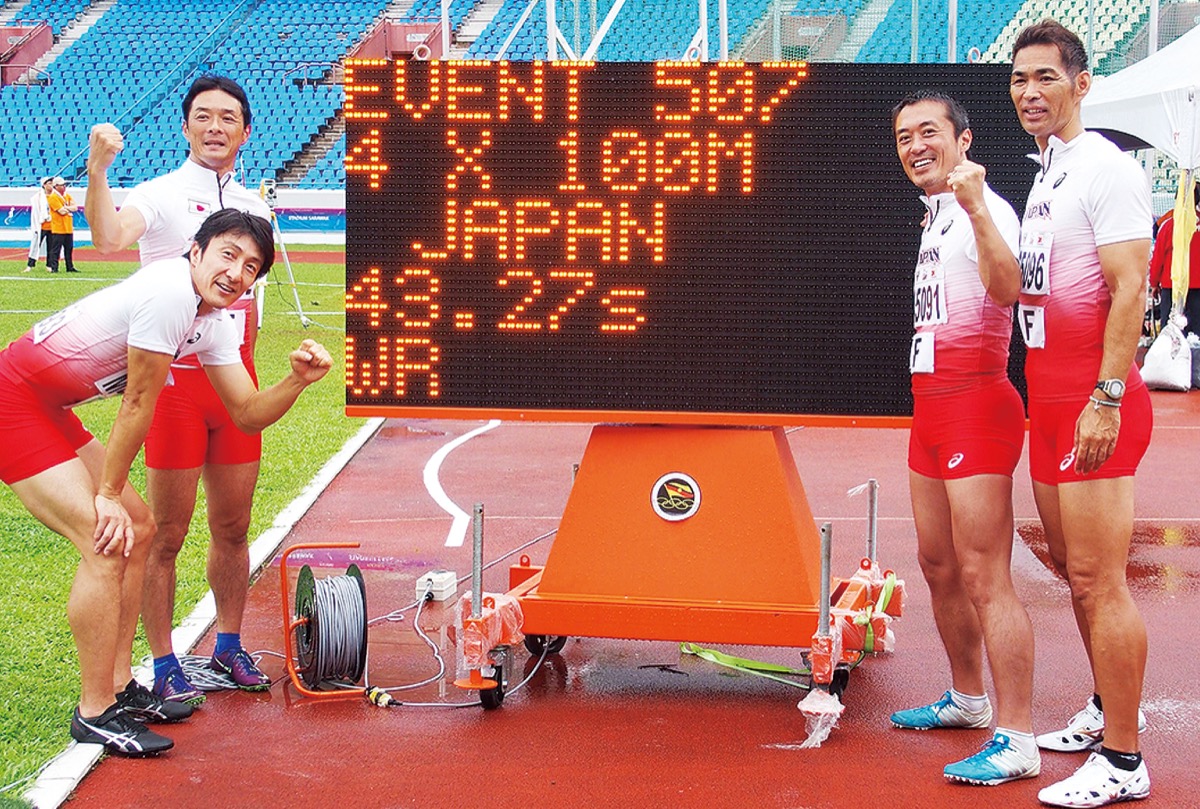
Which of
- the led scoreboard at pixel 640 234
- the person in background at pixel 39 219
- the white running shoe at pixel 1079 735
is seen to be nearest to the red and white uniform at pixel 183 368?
the led scoreboard at pixel 640 234

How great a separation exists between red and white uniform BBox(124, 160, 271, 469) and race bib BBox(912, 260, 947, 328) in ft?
8.60

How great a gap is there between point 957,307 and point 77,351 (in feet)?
10.3

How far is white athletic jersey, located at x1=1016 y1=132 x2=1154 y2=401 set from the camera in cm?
444

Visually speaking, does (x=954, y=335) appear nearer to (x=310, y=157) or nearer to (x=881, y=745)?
(x=881, y=745)

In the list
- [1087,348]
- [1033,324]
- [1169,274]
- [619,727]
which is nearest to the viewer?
[1087,348]

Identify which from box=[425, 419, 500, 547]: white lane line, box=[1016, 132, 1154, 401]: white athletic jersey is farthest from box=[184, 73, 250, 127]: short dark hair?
box=[425, 419, 500, 547]: white lane line

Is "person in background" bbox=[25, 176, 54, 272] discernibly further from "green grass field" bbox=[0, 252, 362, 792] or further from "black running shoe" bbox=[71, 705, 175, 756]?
"black running shoe" bbox=[71, 705, 175, 756]

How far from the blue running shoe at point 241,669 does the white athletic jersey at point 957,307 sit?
118 inches

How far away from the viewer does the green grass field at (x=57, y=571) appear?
5305 mm

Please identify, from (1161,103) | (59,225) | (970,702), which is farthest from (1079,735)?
(59,225)

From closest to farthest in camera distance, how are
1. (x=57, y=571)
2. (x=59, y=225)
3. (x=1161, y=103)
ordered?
(x=57, y=571) → (x=1161, y=103) → (x=59, y=225)

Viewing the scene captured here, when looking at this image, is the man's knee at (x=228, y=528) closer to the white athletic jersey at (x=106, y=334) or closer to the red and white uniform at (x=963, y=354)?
the white athletic jersey at (x=106, y=334)

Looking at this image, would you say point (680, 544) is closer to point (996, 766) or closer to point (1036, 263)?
point (996, 766)

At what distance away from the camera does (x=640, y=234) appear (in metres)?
5.39
